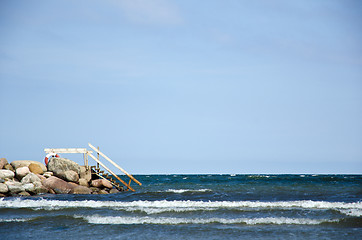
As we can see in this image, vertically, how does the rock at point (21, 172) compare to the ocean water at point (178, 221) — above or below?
above

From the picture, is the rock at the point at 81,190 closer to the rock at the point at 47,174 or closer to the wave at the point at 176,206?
the rock at the point at 47,174

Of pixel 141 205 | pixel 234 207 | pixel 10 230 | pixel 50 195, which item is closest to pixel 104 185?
pixel 50 195

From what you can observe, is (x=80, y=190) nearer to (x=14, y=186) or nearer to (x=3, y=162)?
(x=14, y=186)

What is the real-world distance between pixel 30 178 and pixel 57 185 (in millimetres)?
1898

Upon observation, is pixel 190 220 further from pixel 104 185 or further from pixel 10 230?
pixel 104 185

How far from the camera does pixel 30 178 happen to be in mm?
24594

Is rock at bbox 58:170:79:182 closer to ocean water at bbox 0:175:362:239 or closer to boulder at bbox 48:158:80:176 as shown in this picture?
boulder at bbox 48:158:80:176

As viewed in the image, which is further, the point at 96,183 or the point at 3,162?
the point at 96,183

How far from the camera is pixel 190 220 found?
14250 millimetres

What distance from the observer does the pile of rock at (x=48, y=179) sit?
77.8 feet

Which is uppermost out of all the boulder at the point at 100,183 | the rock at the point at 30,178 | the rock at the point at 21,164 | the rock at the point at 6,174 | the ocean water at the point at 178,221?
the rock at the point at 21,164

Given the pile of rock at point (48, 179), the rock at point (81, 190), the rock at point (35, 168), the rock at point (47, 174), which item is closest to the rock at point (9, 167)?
the pile of rock at point (48, 179)

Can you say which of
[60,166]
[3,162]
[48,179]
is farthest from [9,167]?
[60,166]

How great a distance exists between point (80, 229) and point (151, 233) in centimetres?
280
